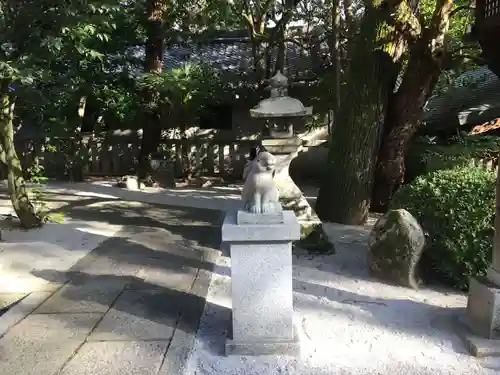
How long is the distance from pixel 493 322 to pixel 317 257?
247cm

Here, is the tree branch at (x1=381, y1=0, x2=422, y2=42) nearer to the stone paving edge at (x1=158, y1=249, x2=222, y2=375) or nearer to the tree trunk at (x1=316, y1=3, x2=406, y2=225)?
the tree trunk at (x1=316, y1=3, x2=406, y2=225)

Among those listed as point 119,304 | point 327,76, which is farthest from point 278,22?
point 119,304

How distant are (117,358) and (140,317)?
644 mm

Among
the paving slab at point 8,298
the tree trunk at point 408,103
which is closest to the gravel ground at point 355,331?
the paving slab at point 8,298

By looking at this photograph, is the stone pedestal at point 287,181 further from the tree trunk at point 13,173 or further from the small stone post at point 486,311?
the tree trunk at point 13,173

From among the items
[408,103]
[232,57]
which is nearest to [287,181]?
[408,103]

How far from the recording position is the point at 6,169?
6703 mm

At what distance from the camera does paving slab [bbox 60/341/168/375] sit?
294 cm

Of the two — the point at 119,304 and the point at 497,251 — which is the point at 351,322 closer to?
the point at 497,251

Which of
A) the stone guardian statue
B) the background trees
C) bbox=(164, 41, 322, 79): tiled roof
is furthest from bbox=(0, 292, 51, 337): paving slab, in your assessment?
bbox=(164, 41, 322, 79): tiled roof

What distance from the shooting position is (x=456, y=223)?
14.3 ft

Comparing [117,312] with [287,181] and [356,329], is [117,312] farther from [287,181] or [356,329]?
[287,181]

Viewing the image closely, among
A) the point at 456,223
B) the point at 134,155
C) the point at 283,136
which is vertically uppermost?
Answer: the point at 283,136

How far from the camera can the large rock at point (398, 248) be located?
4449 millimetres
